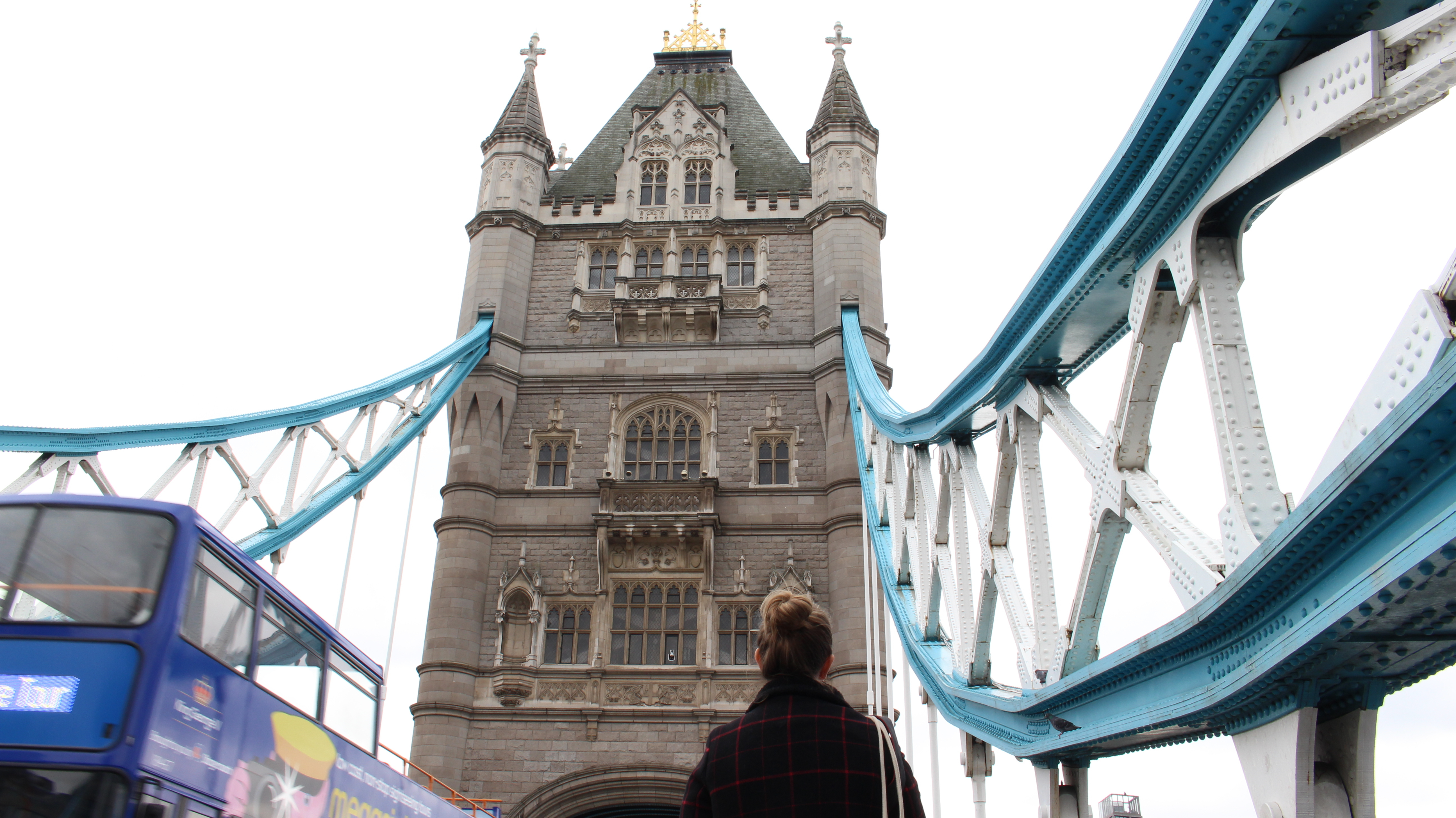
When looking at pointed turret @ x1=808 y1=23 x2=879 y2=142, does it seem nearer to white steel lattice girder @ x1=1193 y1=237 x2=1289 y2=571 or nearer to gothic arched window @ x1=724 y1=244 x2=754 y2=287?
gothic arched window @ x1=724 y1=244 x2=754 y2=287

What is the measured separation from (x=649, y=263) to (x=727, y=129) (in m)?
5.16

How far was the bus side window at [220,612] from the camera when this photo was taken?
20.8ft

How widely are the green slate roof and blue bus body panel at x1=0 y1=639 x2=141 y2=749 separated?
18.6 metres

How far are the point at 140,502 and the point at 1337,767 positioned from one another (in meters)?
6.71

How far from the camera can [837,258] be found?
21391 millimetres

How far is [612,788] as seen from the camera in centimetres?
1672

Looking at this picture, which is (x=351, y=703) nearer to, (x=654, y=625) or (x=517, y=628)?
(x=517, y=628)

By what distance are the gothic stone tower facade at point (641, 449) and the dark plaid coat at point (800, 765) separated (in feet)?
48.2

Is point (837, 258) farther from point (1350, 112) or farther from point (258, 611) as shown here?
point (1350, 112)

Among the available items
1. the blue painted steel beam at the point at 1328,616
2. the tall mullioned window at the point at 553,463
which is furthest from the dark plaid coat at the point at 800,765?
the tall mullioned window at the point at 553,463

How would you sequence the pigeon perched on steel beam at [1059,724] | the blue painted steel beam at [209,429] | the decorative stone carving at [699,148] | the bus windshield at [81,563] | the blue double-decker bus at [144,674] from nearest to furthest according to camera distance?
the blue double-decker bus at [144,674] < the bus windshield at [81,563] < the pigeon perched on steel beam at [1059,724] < the blue painted steel beam at [209,429] < the decorative stone carving at [699,148]

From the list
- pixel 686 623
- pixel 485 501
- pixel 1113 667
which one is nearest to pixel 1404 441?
pixel 1113 667

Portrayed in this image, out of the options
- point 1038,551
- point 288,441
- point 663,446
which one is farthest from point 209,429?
point 1038,551

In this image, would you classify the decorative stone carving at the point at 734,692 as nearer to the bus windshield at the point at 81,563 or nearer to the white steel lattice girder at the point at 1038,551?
the white steel lattice girder at the point at 1038,551
